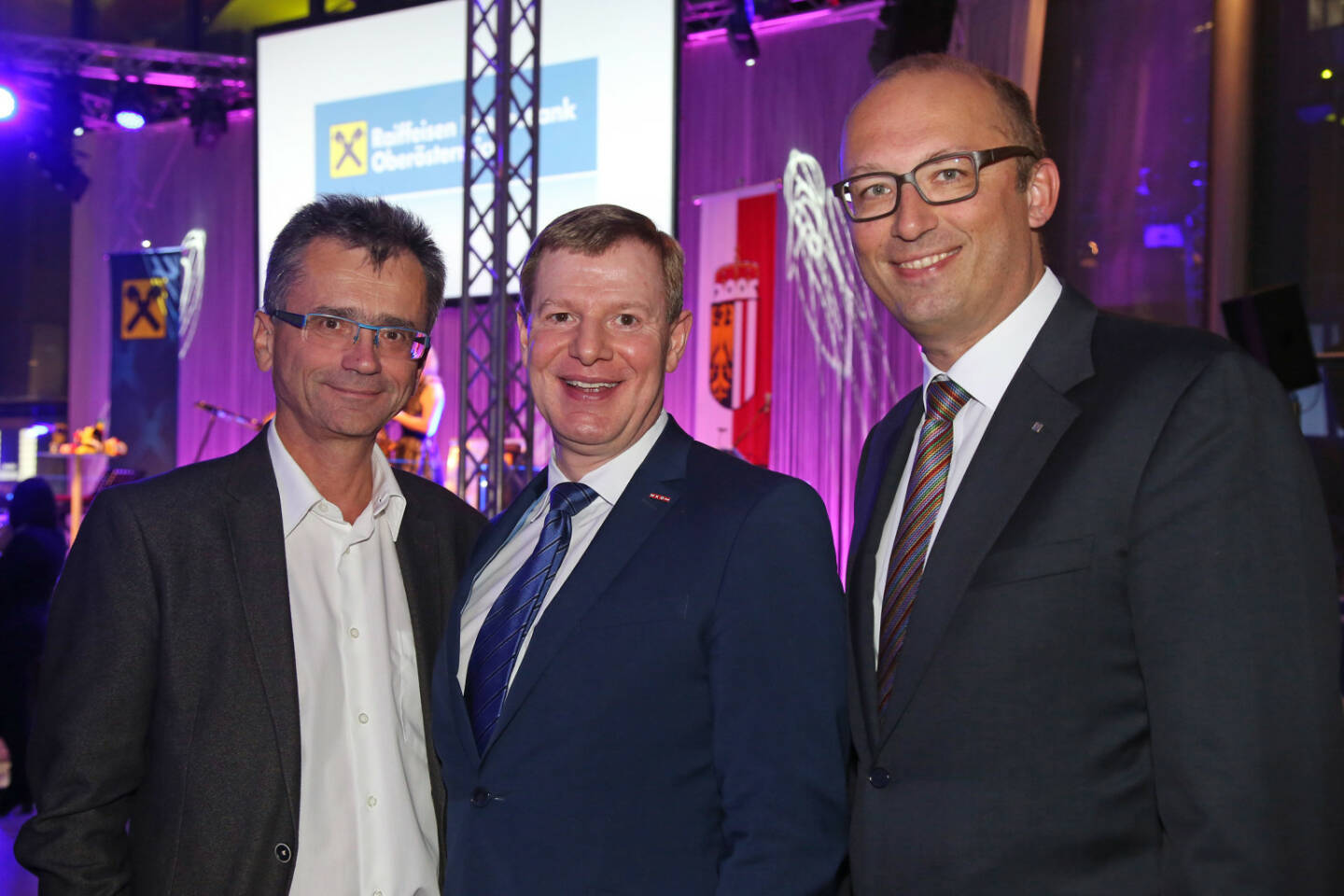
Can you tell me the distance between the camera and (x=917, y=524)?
1485 millimetres

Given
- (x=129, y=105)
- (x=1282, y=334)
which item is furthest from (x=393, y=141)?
(x=1282, y=334)

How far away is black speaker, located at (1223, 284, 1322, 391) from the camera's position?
5.35m

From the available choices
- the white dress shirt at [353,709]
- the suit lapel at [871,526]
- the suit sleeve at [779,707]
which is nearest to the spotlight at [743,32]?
the suit lapel at [871,526]

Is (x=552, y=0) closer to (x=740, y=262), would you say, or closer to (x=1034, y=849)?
(x=740, y=262)

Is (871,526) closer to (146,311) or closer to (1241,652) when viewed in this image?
(1241,652)

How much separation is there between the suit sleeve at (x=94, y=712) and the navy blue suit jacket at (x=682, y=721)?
21.3 inches

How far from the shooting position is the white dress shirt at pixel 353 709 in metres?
1.64

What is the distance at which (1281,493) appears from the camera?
1175mm

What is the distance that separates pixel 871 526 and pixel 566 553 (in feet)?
1.61

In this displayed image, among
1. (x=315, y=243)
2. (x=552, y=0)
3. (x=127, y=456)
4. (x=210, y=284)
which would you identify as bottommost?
(x=127, y=456)

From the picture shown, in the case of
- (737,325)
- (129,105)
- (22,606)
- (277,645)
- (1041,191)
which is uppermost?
(129,105)

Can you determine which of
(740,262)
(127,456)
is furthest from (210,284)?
(740,262)

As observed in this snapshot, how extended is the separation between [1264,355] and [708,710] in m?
5.14

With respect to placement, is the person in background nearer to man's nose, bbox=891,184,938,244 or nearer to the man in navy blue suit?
the man in navy blue suit
